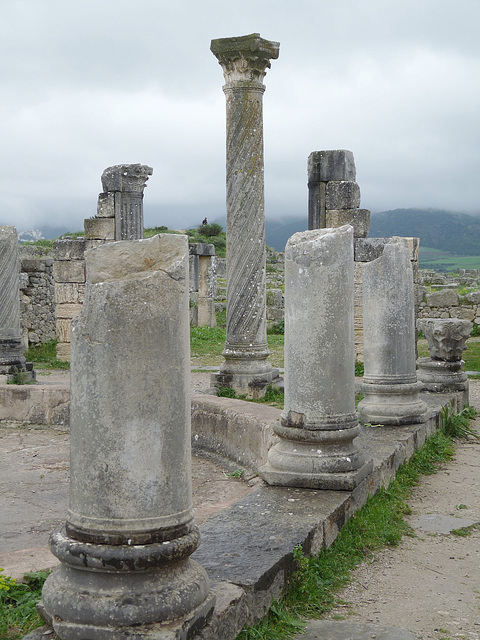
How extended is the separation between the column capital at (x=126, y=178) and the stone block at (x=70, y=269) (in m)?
1.75

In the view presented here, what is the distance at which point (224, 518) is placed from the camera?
419 centimetres

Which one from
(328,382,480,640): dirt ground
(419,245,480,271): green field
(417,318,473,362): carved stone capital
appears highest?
(419,245,480,271): green field

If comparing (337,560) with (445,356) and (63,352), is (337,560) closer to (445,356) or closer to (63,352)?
(445,356)

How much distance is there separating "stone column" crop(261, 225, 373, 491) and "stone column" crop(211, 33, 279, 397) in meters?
4.81

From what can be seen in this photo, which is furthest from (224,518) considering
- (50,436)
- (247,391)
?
(247,391)

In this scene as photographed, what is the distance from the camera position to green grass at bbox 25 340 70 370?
47.9 feet

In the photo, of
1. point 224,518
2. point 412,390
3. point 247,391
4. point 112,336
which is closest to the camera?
point 112,336

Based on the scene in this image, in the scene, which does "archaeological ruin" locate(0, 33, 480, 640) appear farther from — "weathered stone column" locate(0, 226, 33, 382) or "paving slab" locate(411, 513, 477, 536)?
"paving slab" locate(411, 513, 477, 536)

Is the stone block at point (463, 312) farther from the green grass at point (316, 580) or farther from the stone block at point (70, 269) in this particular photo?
the green grass at point (316, 580)

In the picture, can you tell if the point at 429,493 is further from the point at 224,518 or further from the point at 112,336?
the point at 112,336

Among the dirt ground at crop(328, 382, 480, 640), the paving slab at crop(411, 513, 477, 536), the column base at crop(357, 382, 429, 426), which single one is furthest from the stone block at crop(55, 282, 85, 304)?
the paving slab at crop(411, 513, 477, 536)

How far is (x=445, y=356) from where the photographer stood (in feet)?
30.0

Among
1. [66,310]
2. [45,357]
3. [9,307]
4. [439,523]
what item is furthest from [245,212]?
[45,357]

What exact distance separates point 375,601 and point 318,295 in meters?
1.90
